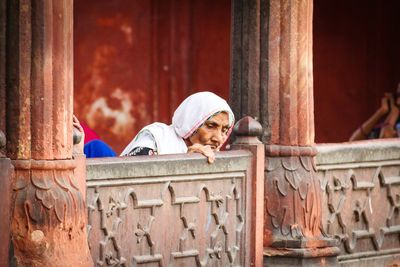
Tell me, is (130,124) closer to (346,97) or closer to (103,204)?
(346,97)

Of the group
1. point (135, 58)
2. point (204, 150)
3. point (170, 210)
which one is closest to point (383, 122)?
point (135, 58)

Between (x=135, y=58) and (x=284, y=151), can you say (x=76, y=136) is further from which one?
(x=135, y=58)

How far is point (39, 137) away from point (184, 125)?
1.76m

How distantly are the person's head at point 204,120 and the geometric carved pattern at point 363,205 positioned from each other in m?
1.19

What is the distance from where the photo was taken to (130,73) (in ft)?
62.1

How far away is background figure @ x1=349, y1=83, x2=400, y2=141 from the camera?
18250mm

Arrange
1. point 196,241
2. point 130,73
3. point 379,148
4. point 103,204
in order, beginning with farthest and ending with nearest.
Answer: point 130,73 → point 379,148 → point 196,241 → point 103,204

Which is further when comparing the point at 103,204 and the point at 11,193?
the point at 103,204

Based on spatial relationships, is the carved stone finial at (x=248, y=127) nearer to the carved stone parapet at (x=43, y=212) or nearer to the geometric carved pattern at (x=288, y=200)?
the geometric carved pattern at (x=288, y=200)

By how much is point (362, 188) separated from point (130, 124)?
4.90 m

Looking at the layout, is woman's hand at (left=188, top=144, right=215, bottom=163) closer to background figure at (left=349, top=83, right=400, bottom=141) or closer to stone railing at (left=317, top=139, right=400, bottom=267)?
stone railing at (left=317, top=139, right=400, bottom=267)

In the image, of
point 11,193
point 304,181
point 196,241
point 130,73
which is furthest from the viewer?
point 130,73

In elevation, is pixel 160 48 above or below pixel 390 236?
above

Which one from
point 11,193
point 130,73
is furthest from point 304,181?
point 130,73
